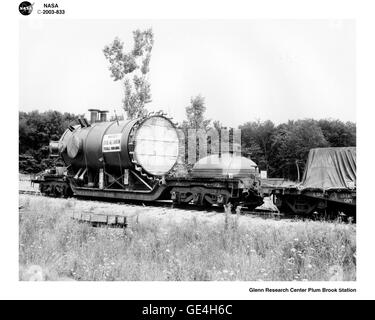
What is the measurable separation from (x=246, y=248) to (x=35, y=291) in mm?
4237

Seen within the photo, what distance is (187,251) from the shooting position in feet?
25.9

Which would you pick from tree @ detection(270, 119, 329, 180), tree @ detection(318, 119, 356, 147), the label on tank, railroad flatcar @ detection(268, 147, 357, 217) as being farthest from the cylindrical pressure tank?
tree @ detection(318, 119, 356, 147)

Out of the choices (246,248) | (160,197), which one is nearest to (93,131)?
(160,197)

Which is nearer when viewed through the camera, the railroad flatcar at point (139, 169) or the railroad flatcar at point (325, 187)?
the railroad flatcar at point (325, 187)

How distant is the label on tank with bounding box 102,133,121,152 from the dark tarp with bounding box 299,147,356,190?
821 cm

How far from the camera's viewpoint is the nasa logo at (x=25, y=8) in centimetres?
680

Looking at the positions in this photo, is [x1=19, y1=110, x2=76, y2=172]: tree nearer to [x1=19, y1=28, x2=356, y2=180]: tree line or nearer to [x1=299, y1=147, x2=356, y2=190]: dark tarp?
[x1=19, y1=28, x2=356, y2=180]: tree line

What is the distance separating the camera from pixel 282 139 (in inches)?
1668

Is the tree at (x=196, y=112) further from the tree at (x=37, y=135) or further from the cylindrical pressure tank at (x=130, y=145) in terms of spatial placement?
→ the cylindrical pressure tank at (x=130, y=145)

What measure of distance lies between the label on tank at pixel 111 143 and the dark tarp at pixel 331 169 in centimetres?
821

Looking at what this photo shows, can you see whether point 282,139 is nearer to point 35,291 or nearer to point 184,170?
point 184,170

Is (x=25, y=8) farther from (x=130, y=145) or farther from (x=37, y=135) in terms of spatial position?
(x=37, y=135)

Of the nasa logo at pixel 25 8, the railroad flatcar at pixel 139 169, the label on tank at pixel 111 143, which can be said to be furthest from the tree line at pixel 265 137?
the nasa logo at pixel 25 8

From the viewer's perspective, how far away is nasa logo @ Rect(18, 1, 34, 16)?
680cm
